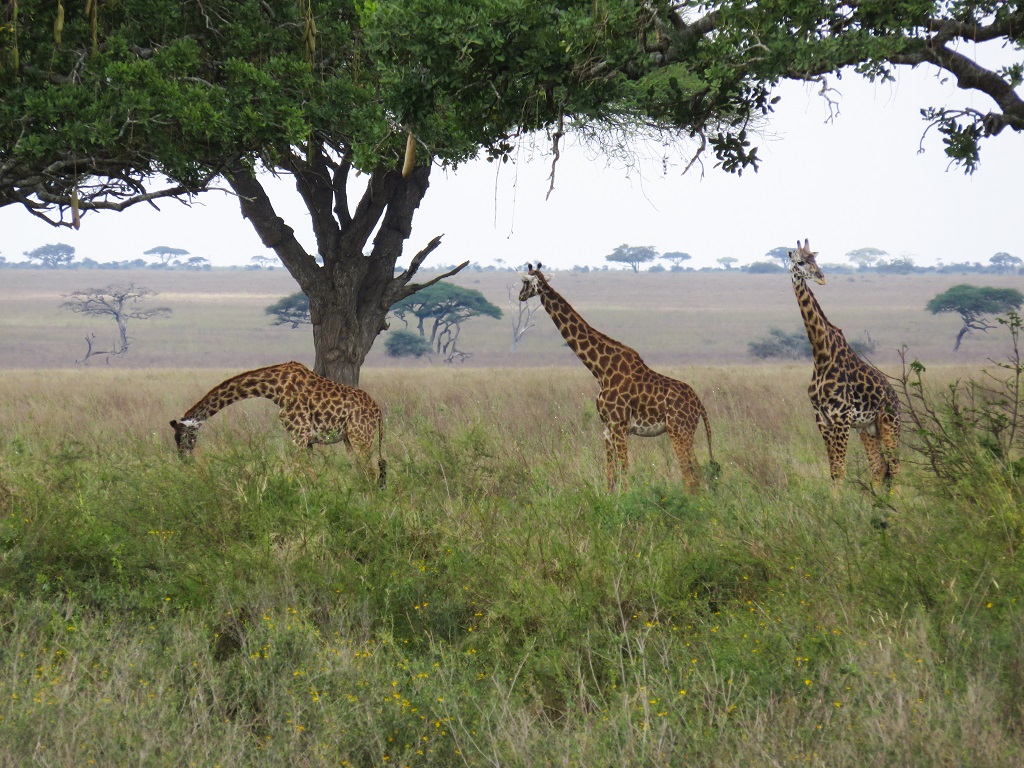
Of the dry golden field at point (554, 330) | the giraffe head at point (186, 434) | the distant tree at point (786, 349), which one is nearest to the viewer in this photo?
the giraffe head at point (186, 434)

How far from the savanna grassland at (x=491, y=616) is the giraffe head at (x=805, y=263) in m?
1.69

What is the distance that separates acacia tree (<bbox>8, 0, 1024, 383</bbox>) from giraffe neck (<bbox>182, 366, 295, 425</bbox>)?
2362 mm

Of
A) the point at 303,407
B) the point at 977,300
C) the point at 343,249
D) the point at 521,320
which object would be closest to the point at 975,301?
the point at 977,300

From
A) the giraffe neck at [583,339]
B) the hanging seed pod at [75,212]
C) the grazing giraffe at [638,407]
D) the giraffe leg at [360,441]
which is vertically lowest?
the giraffe leg at [360,441]

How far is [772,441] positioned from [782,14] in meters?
6.81

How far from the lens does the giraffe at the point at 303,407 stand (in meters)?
9.38

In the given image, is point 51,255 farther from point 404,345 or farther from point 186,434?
point 186,434

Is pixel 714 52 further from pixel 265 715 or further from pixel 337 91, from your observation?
pixel 337 91

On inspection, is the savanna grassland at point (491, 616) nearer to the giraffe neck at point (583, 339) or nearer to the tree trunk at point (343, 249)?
the giraffe neck at point (583, 339)

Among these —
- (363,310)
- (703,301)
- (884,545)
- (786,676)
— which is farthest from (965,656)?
(703,301)

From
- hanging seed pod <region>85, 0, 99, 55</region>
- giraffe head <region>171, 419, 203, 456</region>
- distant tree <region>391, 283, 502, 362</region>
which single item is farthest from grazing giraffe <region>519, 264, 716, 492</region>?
distant tree <region>391, 283, 502, 362</region>

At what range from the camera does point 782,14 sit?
694cm

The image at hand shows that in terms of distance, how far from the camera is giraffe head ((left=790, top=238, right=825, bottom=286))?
859 cm

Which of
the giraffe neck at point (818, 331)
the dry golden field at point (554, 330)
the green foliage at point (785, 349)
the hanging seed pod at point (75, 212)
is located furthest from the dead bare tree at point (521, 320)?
the giraffe neck at point (818, 331)
